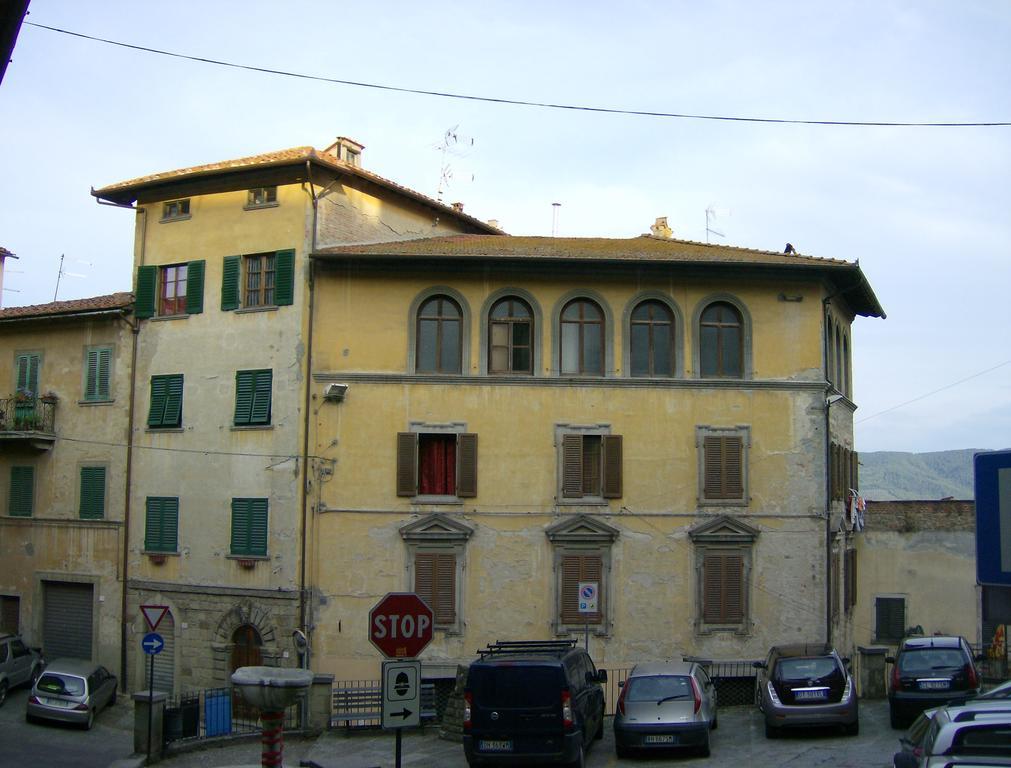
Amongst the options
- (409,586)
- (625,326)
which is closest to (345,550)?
(409,586)

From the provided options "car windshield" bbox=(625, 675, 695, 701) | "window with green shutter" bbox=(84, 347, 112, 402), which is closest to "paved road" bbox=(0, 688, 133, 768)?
"window with green shutter" bbox=(84, 347, 112, 402)

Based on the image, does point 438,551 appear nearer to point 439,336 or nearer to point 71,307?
point 439,336

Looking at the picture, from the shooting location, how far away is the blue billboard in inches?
298

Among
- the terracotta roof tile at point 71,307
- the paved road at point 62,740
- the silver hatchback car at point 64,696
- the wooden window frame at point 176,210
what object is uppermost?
the wooden window frame at point 176,210

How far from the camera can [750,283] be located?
29578mm

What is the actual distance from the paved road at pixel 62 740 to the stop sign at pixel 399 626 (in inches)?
466

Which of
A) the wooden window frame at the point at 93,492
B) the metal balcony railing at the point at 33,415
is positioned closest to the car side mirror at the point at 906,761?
the wooden window frame at the point at 93,492

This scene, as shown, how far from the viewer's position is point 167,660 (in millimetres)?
31203

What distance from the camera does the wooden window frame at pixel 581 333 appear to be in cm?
2956

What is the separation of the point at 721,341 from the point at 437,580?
9133 mm

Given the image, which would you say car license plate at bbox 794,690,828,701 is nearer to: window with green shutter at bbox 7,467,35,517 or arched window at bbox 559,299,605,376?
arched window at bbox 559,299,605,376

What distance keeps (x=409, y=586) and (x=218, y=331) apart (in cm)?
846

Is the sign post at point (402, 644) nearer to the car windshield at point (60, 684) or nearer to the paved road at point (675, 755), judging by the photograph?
the paved road at point (675, 755)

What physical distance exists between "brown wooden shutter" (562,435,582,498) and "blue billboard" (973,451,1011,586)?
70.0ft
